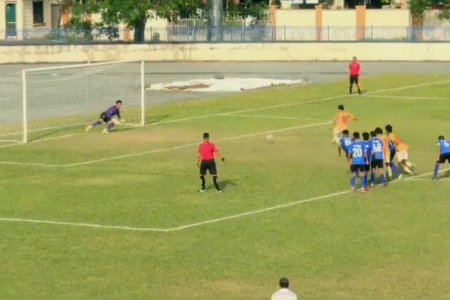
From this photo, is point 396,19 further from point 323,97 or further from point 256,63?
point 323,97

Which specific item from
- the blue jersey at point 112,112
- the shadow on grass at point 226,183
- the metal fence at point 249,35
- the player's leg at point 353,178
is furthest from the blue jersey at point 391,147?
the metal fence at point 249,35

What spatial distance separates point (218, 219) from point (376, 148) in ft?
18.0

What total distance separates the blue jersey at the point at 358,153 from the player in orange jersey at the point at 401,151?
2.23 meters

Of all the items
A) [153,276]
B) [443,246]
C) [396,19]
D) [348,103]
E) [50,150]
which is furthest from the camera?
[396,19]

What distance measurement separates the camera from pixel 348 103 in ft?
183

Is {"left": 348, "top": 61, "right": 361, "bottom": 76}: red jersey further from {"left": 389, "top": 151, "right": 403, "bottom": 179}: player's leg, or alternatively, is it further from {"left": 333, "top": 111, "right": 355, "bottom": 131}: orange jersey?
{"left": 389, "top": 151, "right": 403, "bottom": 179}: player's leg

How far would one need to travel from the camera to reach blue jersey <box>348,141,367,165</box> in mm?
33531

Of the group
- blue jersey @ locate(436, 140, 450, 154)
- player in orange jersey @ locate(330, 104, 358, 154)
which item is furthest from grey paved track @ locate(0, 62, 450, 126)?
blue jersey @ locate(436, 140, 450, 154)

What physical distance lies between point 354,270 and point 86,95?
28484 millimetres

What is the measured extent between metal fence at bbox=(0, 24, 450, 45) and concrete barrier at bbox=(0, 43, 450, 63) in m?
1.06

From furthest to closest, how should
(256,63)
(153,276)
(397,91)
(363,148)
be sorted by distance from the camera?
(256,63)
(397,91)
(363,148)
(153,276)

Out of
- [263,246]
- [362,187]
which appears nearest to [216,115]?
[362,187]

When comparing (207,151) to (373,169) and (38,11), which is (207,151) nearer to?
(373,169)

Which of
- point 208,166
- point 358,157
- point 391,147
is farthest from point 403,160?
point 208,166
